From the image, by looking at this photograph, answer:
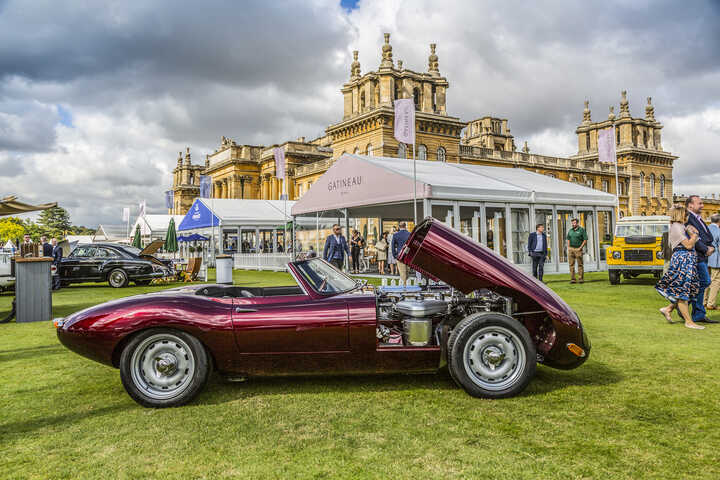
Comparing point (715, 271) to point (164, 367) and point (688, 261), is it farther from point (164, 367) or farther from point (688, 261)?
point (164, 367)

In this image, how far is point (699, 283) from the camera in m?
7.25

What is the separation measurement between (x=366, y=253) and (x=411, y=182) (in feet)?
28.5

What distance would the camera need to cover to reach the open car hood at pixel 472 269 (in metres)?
4.12

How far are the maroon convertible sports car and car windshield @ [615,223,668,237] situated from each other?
41.6ft

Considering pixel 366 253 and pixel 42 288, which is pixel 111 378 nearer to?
pixel 42 288

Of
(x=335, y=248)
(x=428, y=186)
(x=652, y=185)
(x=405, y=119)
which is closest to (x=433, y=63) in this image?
(x=405, y=119)

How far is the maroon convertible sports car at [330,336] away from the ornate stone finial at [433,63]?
1661 inches

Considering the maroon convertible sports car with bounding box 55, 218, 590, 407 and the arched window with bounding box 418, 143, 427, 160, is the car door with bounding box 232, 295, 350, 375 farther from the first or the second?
the arched window with bounding box 418, 143, 427, 160

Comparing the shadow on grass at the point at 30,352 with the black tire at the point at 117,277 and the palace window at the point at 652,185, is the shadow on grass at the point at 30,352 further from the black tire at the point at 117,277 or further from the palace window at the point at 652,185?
the palace window at the point at 652,185

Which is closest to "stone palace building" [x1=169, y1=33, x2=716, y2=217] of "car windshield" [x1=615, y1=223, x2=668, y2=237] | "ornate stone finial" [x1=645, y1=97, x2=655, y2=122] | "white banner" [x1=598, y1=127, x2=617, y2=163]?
"ornate stone finial" [x1=645, y1=97, x2=655, y2=122]

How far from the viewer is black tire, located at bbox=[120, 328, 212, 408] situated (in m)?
3.97

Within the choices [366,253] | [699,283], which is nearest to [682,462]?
[699,283]

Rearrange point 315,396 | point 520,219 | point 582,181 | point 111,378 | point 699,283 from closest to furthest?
point 315,396 → point 111,378 → point 699,283 → point 520,219 → point 582,181

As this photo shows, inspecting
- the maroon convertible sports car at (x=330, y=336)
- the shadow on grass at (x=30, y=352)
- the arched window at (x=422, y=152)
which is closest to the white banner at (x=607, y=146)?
the arched window at (x=422, y=152)
